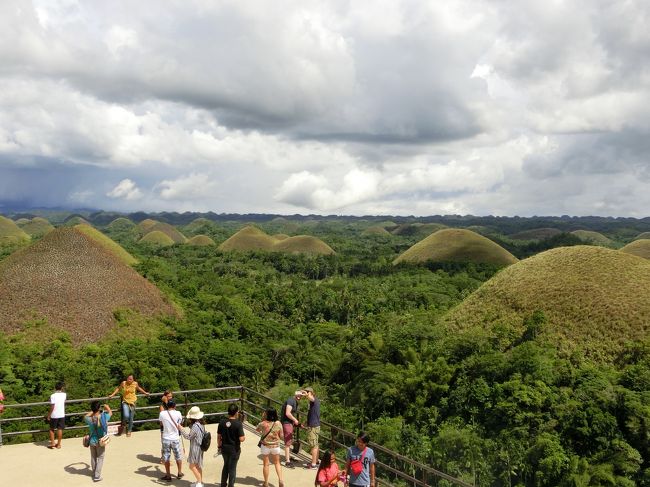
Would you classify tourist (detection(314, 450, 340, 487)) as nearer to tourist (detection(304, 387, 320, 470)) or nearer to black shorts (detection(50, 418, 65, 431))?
tourist (detection(304, 387, 320, 470))

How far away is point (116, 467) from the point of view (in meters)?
11.0

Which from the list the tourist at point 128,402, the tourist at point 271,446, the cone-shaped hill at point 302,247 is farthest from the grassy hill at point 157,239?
the tourist at point 271,446

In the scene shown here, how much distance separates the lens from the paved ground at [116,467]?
10.3 meters

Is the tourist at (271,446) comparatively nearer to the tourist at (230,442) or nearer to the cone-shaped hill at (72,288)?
the tourist at (230,442)

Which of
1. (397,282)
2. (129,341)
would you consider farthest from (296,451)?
(397,282)

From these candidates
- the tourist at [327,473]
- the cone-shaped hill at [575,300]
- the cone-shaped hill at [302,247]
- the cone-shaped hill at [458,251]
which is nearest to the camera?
the tourist at [327,473]

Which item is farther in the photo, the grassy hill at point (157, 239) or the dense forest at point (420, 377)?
A: the grassy hill at point (157, 239)

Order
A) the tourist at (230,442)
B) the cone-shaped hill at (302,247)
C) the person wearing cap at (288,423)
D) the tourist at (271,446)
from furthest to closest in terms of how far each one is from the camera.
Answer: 1. the cone-shaped hill at (302,247)
2. the person wearing cap at (288,423)
3. the tourist at (271,446)
4. the tourist at (230,442)

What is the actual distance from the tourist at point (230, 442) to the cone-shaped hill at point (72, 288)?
34.8 m

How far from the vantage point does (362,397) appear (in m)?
32.0

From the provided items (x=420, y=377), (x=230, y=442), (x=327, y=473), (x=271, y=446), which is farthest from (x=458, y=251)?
(x=327, y=473)

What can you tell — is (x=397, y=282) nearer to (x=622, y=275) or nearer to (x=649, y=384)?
(x=622, y=275)

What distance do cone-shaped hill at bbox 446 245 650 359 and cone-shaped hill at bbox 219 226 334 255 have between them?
9153cm

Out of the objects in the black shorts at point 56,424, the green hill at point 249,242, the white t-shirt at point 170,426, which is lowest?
the green hill at point 249,242
